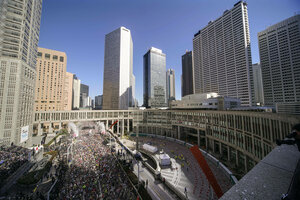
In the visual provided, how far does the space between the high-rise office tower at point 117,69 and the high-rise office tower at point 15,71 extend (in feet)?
244

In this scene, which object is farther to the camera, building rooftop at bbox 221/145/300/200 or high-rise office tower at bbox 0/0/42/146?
high-rise office tower at bbox 0/0/42/146

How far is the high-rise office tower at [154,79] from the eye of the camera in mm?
142250

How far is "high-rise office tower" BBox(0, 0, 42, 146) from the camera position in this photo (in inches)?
1476

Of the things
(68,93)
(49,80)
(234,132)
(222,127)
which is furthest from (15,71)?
(68,93)

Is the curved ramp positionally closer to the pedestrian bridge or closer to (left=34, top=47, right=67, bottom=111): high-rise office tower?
the pedestrian bridge

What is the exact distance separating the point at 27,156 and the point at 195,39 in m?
145

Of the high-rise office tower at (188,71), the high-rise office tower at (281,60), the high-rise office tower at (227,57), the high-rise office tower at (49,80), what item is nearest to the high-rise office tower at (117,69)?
the high-rise office tower at (49,80)

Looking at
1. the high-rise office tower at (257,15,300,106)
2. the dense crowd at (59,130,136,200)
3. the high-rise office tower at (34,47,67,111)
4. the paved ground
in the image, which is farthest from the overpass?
the high-rise office tower at (257,15,300,106)

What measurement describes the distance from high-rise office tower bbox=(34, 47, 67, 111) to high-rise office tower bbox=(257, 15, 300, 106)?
166 metres

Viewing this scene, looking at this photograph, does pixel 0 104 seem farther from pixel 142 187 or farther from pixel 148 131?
pixel 148 131

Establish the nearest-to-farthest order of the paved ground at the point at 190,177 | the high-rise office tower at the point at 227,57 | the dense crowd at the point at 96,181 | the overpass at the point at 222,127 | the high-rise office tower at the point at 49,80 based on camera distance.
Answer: the dense crowd at the point at 96,181, the paved ground at the point at 190,177, the overpass at the point at 222,127, the high-rise office tower at the point at 49,80, the high-rise office tower at the point at 227,57

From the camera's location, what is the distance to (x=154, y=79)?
144 meters

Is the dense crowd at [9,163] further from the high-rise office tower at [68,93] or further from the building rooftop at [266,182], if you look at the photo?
the high-rise office tower at [68,93]

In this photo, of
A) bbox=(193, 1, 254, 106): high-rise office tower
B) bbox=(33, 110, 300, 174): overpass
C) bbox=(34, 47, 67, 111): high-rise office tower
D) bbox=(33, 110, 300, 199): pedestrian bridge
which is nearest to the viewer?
bbox=(33, 110, 300, 199): pedestrian bridge
